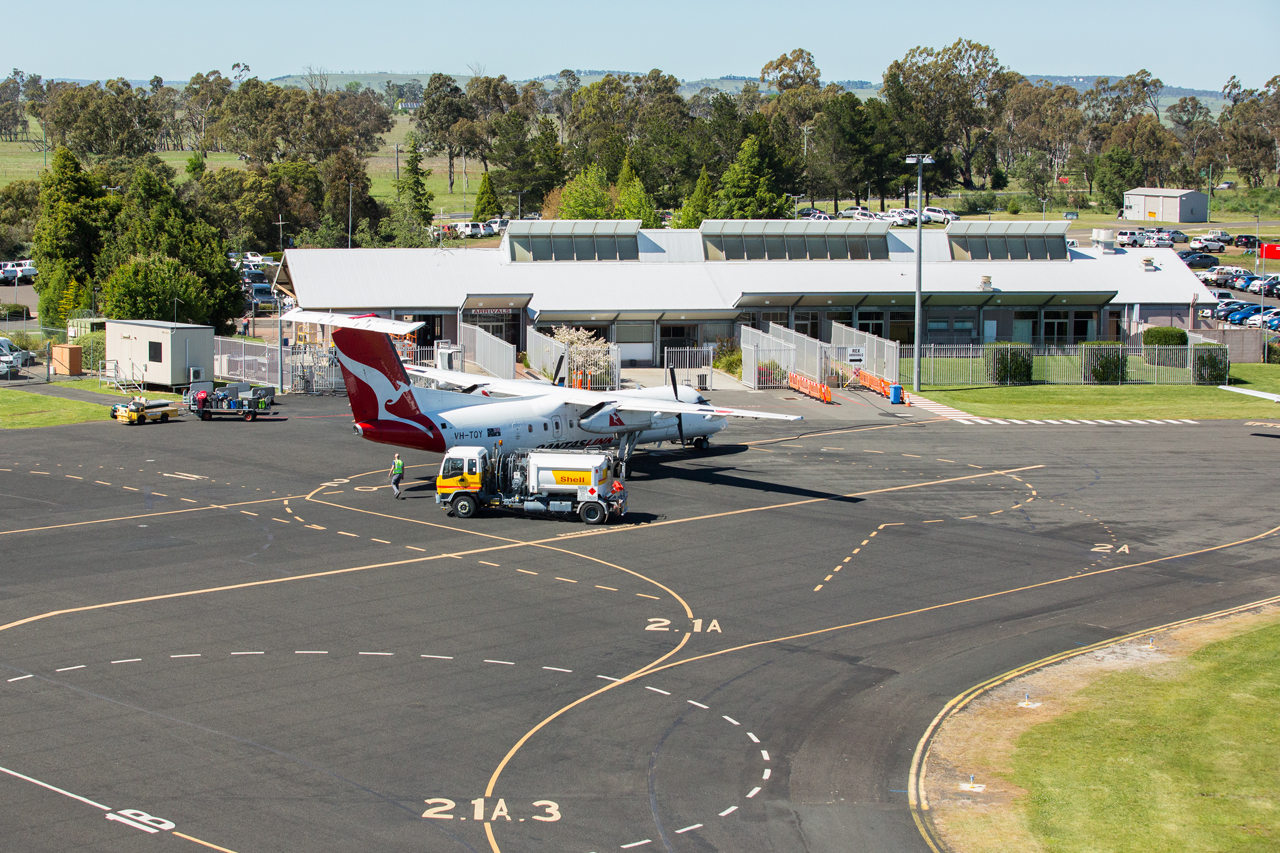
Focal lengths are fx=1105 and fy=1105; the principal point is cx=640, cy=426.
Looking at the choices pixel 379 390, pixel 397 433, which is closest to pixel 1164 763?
pixel 397 433

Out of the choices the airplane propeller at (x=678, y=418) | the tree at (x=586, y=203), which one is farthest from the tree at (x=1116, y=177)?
the airplane propeller at (x=678, y=418)

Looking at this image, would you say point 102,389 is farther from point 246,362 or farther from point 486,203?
point 486,203

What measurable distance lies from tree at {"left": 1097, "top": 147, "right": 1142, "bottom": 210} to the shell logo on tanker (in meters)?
156

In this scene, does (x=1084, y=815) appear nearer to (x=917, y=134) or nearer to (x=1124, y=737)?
(x=1124, y=737)

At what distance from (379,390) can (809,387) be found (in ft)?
106

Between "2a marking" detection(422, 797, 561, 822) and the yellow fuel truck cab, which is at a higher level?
the yellow fuel truck cab

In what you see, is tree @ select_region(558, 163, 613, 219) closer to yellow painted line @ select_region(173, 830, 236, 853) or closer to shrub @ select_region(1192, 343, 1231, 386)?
shrub @ select_region(1192, 343, 1231, 386)

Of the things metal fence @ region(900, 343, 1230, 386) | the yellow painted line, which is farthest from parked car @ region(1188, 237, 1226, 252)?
the yellow painted line

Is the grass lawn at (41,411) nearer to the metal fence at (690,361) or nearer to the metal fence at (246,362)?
the metal fence at (246,362)

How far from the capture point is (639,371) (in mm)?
75625

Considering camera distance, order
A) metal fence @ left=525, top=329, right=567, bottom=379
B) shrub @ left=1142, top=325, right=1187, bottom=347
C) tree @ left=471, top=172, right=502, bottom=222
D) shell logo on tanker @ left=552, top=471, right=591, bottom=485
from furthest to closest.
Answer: tree @ left=471, top=172, right=502, bottom=222 → shrub @ left=1142, top=325, right=1187, bottom=347 → metal fence @ left=525, top=329, right=567, bottom=379 → shell logo on tanker @ left=552, top=471, right=591, bottom=485

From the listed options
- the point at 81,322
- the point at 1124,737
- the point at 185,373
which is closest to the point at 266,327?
the point at 81,322

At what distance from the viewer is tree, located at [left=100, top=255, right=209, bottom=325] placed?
7394 centimetres

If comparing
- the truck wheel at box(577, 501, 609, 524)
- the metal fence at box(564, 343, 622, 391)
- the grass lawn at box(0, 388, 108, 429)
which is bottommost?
the truck wheel at box(577, 501, 609, 524)
